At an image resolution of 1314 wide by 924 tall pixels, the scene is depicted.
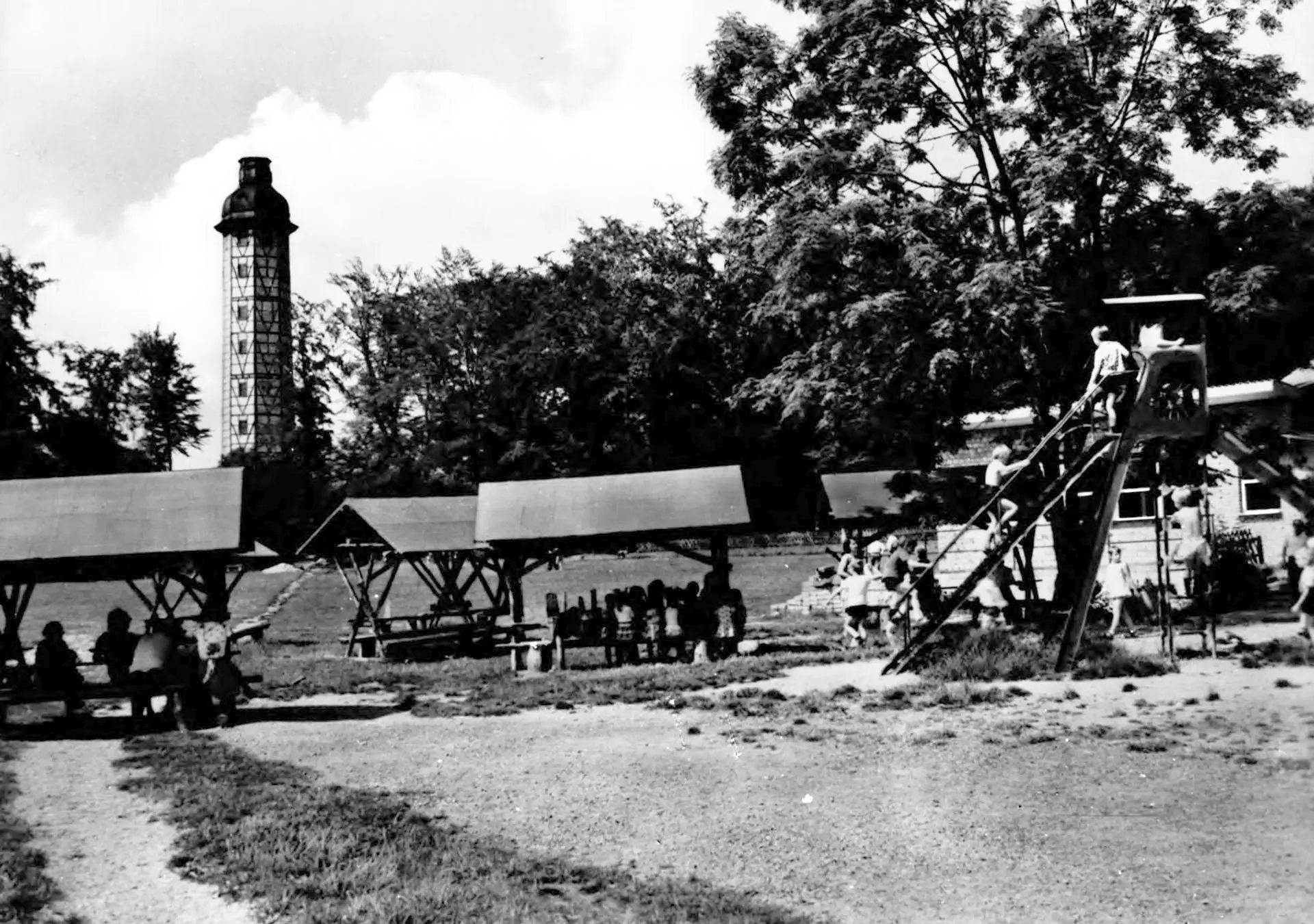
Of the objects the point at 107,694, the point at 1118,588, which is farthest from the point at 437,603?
the point at 1118,588

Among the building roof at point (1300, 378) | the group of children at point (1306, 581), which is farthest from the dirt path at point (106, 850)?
the building roof at point (1300, 378)

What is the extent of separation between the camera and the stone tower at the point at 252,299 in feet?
250

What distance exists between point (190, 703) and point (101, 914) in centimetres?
Result: 829

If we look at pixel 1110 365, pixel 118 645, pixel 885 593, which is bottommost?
pixel 118 645

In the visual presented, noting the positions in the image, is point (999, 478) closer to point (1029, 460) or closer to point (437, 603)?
point (1029, 460)

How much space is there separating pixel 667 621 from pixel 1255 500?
13.2m

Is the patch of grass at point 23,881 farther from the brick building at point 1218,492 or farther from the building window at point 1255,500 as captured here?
the building window at point 1255,500

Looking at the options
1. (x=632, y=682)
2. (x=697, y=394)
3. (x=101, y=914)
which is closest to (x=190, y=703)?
(x=632, y=682)

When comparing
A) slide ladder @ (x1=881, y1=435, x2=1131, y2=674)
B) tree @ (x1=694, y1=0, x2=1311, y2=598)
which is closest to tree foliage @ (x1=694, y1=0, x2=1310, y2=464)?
tree @ (x1=694, y1=0, x2=1311, y2=598)

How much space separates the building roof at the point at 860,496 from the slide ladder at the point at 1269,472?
11306mm

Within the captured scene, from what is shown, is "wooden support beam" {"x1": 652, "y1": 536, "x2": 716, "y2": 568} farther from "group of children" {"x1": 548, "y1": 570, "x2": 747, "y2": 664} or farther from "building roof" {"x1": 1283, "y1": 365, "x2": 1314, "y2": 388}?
"building roof" {"x1": 1283, "y1": 365, "x2": 1314, "y2": 388}

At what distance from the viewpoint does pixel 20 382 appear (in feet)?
163

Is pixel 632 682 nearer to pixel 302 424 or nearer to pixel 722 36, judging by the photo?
pixel 722 36

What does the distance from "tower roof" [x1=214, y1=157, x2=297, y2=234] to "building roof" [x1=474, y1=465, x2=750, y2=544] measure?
59.6 m
